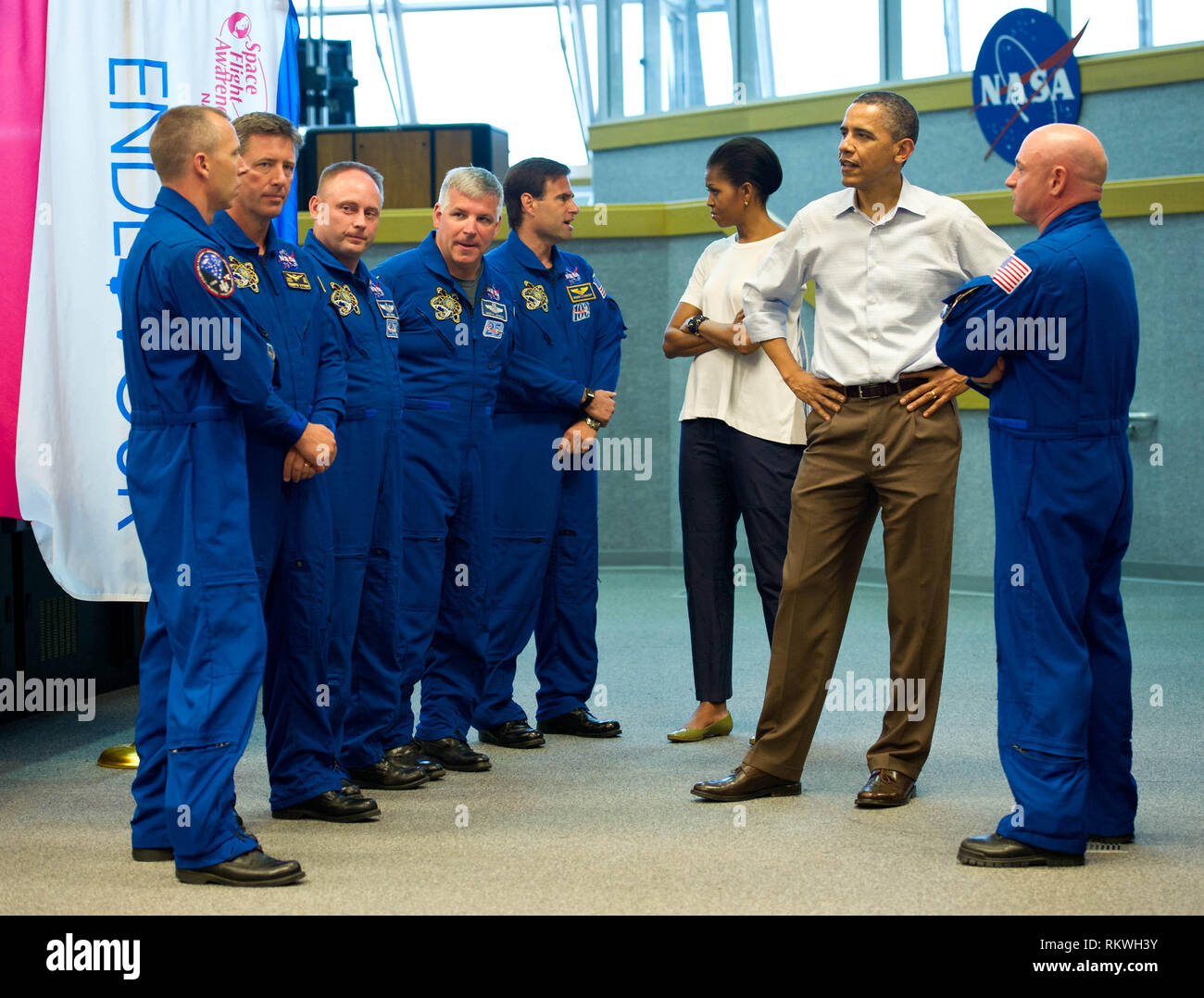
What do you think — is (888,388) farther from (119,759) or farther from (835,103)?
(835,103)

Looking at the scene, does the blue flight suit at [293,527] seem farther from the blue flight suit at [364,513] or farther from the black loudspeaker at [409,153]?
the black loudspeaker at [409,153]

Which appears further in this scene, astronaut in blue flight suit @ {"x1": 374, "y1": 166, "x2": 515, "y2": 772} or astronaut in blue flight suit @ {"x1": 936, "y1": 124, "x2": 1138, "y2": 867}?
astronaut in blue flight suit @ {"x1": 374, "y1": 166, "x2": 515, "y2": 772}

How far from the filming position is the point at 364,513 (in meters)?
3.09

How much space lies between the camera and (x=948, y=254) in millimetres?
3070

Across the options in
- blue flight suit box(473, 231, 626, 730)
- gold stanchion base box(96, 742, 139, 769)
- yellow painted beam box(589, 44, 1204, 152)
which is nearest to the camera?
gold stanchion base box(96, 742, 139, 769)

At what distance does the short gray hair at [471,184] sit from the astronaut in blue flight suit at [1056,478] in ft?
4.46

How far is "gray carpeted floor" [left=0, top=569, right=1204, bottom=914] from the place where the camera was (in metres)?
2.42

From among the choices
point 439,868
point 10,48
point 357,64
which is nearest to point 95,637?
point 10,48

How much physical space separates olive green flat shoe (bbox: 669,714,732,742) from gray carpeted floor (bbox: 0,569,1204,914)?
0.04 meters

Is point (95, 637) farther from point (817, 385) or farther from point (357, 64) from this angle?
point (357, 64)

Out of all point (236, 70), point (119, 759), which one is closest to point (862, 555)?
point (119, 759)

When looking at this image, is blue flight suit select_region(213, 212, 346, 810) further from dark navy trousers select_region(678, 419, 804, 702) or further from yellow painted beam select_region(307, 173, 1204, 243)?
yellow painted beam select_region(307, 173, 1204, 243)

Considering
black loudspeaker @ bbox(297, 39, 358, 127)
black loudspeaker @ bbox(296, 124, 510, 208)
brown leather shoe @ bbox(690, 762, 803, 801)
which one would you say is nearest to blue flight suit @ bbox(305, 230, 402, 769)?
brown leather shoe @ bbox(690, 762, 803, 801)

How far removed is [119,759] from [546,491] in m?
1.32
